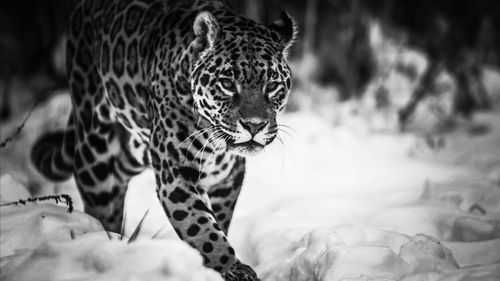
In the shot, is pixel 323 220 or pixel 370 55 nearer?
pixel 323 220

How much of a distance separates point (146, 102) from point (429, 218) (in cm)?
220

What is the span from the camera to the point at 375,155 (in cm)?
789

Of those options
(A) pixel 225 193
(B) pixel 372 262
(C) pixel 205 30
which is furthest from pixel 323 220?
(C) pixel 205 30

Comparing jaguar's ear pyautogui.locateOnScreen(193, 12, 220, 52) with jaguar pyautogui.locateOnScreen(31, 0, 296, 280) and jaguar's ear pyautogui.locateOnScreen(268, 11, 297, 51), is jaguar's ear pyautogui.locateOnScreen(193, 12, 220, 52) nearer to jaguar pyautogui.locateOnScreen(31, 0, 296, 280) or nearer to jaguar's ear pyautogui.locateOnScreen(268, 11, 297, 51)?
jaguar pyautogui.locateOnScreen(31, 0, 296, 280)

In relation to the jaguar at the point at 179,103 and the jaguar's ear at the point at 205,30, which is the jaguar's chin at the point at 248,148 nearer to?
the jaguar at the point at 179,103

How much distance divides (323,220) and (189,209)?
2028 millimetres

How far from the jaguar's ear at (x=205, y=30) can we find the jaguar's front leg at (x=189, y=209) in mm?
501

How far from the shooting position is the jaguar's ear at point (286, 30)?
4023 mm

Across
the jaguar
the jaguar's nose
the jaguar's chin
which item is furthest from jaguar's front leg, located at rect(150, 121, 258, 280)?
the jaguar's nose

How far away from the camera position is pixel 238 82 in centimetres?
366

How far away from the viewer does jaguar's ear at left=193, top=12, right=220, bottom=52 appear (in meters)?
3.74

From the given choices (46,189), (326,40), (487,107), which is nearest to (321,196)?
(46,189)

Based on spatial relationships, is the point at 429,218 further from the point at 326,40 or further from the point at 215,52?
the point at 326,40

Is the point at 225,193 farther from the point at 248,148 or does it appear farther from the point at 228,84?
the point at 228,84
